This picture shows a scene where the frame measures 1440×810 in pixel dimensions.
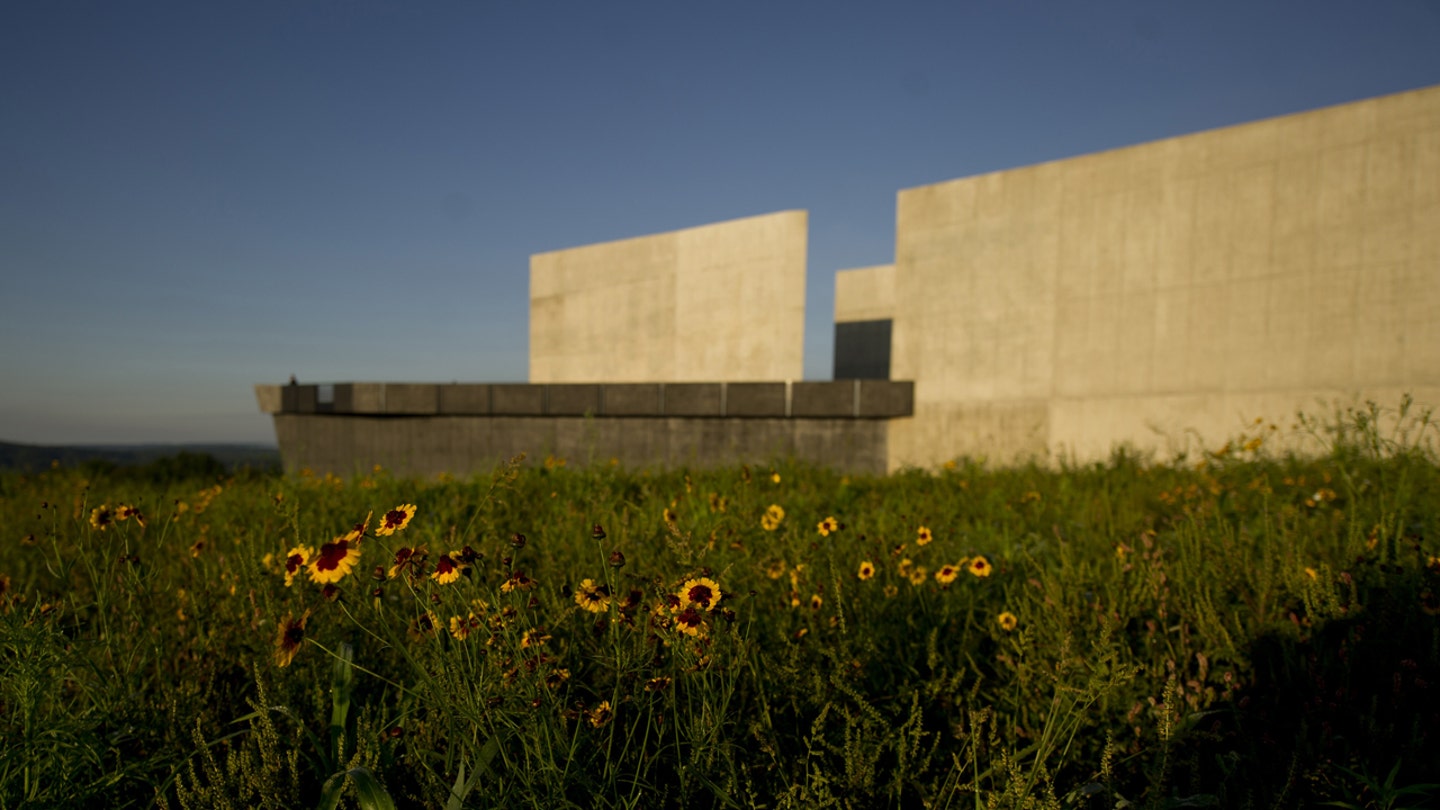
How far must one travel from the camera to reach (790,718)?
210 centimetres

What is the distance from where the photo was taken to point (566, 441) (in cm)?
1185

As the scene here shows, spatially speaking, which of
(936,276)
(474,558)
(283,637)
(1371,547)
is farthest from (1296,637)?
(936,276)

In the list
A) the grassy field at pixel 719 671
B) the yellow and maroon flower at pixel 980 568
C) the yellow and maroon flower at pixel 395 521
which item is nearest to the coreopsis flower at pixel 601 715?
the grassy field at pixel 719 671

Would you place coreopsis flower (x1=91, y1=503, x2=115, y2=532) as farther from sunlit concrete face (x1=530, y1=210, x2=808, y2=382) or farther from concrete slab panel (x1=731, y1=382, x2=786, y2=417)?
sunlit concrete face (x1=530, y1=210, x2=808, y2=382)

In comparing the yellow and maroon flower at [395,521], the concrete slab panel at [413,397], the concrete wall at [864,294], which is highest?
the concrete wall at [864,294]

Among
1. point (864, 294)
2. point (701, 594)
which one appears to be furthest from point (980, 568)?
point (864, 294)

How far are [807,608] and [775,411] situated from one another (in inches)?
332

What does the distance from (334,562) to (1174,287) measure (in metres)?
10.2

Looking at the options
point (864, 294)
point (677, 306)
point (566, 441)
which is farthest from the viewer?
point (864, 294)

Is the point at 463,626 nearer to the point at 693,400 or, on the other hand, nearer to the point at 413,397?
the point at 693,400

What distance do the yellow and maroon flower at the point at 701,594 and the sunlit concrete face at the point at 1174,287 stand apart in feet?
29.4

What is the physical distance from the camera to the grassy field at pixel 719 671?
4.80ft

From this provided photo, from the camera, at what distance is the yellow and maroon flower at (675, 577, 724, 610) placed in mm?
1429

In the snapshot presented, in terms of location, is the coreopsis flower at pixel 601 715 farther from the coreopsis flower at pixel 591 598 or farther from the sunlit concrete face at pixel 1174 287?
the sunlit concrete face at pixel 1174 287
